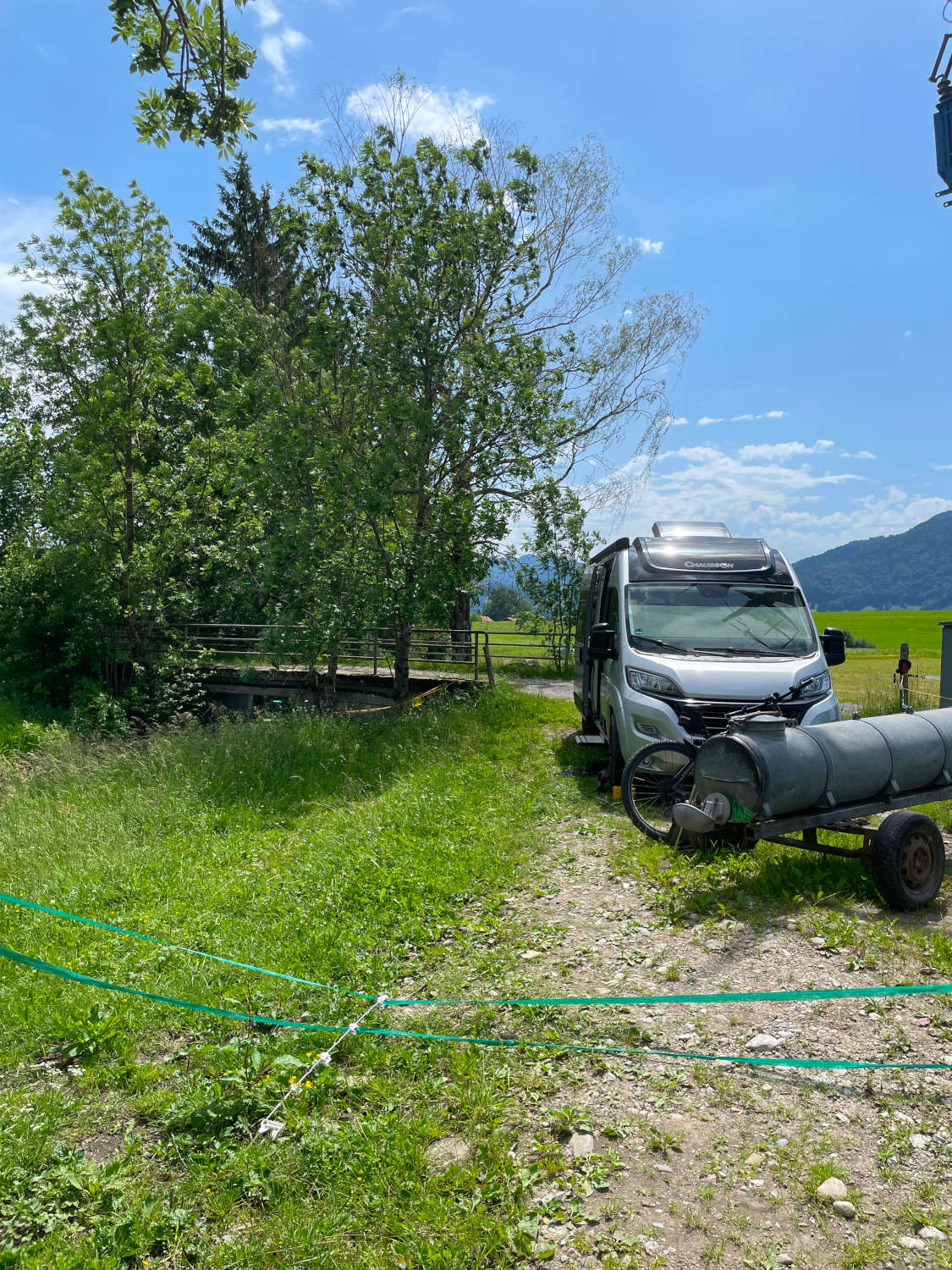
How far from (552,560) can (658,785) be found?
11.6 metres

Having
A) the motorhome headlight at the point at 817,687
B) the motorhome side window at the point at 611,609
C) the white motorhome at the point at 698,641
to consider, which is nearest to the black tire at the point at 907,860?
the white motorhome at the point at 698,641

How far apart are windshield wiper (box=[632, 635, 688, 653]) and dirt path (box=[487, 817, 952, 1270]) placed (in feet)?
Result: 12.5

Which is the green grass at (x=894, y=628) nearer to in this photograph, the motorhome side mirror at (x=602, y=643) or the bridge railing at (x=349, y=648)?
the bridge railing at (x=349, y=648)

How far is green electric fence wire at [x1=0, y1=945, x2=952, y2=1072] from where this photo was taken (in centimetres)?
376

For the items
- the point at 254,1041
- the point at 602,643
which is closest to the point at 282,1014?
the point at 254,1041

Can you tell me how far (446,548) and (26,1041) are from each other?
1131 cm

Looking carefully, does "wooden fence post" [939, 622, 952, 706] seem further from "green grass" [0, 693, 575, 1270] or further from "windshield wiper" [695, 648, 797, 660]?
"green grass" [0, 693, 575, 1270]

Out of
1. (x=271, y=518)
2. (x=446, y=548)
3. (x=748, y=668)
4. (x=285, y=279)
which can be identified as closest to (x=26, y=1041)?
(x=748, y=668)

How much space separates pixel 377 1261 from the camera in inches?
114

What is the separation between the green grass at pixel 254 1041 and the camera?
3141 mm

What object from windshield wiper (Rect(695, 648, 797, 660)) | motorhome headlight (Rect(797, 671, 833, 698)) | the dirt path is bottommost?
the dirt path

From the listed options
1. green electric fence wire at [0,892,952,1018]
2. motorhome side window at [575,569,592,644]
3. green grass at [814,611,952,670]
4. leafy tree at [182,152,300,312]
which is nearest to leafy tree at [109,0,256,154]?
green electric fence wire at [0,892,952,1018]

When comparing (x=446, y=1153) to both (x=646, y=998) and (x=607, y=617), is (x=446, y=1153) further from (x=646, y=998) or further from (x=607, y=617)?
(x=607, y=617)

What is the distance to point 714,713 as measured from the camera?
821cm
